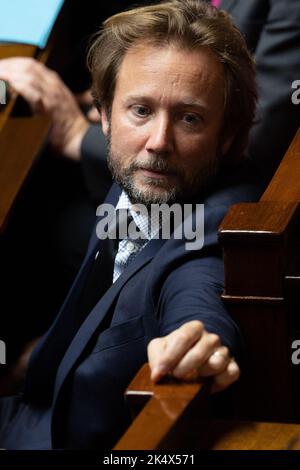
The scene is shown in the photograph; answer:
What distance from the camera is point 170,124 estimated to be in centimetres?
159

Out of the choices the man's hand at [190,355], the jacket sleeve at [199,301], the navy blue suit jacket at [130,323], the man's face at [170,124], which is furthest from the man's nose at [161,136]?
the man's hand at [190,355]

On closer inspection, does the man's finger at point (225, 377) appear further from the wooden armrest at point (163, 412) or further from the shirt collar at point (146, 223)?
the shirt collar at point (146, 223)

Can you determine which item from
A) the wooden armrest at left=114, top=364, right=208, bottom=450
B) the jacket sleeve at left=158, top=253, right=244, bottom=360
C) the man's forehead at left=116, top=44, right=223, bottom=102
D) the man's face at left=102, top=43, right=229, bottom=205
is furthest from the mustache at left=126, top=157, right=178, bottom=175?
the wooden armrest at left=114, top=364, right=208, bottom=450

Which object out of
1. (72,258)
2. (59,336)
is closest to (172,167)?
(59,336)

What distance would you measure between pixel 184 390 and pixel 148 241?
57 cm

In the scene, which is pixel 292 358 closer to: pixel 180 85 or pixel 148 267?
pixel 148 267

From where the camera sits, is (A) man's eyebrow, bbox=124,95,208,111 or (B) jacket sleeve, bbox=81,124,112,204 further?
(B) jacket sleeve, bbox=81,124,112,204

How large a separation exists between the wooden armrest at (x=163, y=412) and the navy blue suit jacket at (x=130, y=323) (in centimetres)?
15

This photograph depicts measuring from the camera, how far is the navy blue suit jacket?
4.28 feet

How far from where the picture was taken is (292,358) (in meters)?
1.33

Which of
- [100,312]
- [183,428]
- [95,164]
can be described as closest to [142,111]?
[100,312]

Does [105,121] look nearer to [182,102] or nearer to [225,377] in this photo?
[182,102]

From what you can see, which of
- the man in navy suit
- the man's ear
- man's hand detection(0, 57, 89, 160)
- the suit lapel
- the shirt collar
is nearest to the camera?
the man in navy suit

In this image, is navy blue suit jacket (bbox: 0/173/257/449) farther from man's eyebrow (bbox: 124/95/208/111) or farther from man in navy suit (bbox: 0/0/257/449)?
man's eyebrow (bbox: 124/95/208/111)
